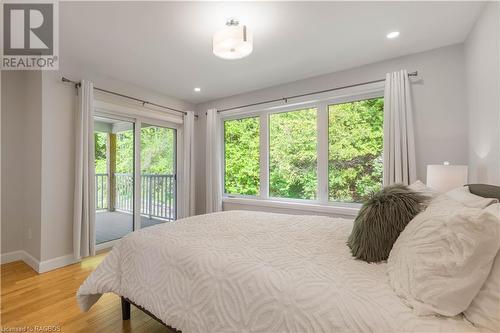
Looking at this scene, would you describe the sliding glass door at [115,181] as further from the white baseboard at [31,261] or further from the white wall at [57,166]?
the white baseboard at [31,261]

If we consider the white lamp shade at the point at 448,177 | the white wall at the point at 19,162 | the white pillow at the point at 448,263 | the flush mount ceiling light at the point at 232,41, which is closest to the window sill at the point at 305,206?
the white lamp shade at the point at 448,177

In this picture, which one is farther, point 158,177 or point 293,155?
point 158,177

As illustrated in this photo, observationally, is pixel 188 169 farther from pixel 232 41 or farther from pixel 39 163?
pixel 232 41

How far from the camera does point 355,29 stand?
2.15 m

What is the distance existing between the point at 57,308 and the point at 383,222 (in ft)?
8.46

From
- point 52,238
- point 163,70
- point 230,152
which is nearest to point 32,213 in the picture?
point 52,238

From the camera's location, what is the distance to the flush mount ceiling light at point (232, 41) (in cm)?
176

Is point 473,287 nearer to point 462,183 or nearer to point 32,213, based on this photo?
point 462,183

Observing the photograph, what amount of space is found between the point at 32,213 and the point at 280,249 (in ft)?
10.5

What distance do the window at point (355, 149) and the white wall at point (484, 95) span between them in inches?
33.6

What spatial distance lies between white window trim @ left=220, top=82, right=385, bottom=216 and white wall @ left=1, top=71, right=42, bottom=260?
8.40 feet

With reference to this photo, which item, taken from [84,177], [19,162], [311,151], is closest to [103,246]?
[84,177]

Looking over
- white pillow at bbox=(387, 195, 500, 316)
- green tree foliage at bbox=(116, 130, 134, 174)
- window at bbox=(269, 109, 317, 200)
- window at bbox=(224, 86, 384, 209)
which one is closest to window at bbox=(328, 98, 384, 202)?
window at bbox=(224, 86, 384, 209)

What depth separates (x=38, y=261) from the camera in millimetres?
2660
